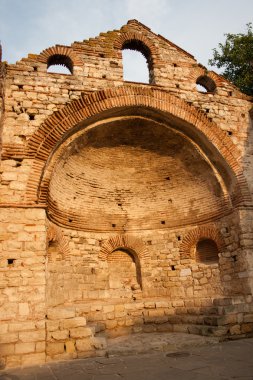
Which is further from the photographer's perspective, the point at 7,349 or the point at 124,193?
the point at 124,193

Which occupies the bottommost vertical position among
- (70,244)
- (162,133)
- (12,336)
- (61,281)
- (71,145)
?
(12,336)

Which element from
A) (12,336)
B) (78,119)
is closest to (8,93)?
(78,119)

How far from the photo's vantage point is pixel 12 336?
581cm

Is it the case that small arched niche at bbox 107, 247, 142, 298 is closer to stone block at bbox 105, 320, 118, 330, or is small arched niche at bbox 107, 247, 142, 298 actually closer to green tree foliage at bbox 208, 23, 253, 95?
stone block at bbox 105, 320, 118, 330

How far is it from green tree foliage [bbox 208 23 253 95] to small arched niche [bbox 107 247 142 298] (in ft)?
27.8

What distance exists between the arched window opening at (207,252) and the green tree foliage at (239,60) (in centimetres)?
702

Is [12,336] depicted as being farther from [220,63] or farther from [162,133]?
[220,63]

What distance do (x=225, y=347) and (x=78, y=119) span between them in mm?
6124

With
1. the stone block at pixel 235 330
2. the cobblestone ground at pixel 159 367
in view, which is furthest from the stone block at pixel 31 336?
the stone block at pixel 235 330

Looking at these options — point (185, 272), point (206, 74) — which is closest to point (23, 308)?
point (185, 272)

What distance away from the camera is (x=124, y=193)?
10625 mm

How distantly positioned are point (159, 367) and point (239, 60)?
12954mm

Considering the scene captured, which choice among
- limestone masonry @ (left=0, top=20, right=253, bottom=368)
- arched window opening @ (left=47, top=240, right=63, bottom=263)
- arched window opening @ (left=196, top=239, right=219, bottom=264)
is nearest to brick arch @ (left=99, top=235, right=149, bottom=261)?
limestone masonry @ (left=0, top=20, right=253, bottom=368)

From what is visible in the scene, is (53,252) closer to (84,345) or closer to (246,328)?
(84,345)
